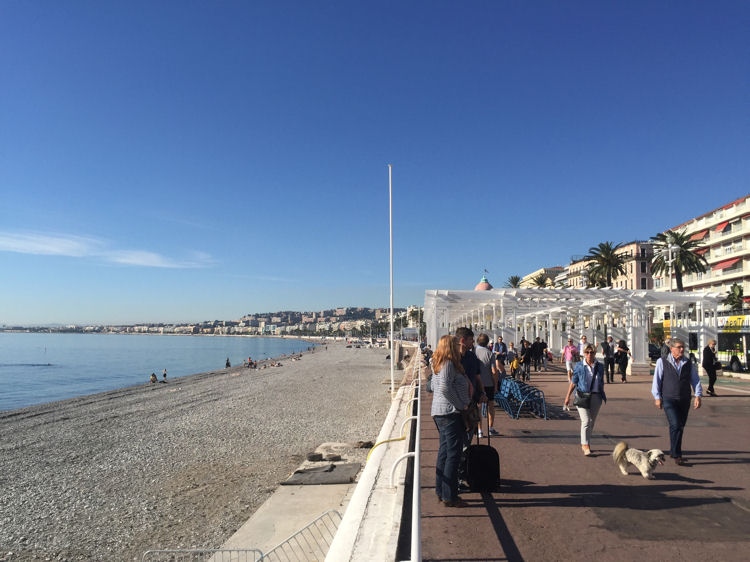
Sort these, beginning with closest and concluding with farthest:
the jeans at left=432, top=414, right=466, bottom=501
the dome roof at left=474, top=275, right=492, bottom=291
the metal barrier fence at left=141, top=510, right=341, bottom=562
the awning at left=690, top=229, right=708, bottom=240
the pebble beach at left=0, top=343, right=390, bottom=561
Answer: the jeans at left=432, top=414, right=466, bottom=501, the metal barrier fence at left=141, top=510, right=341, bottom=562, the pebble beach at left=0, top=343, right=390, bottom=561, the dome roof at left=474, top=275, right=492, bottom=291, the awning at left=690, top=229, right=708, bottom=240

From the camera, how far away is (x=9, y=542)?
871 centimetres

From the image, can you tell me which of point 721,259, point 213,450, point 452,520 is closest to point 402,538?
point 452,520

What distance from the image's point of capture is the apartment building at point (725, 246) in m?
46.2

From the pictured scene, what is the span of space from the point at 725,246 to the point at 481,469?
186ft

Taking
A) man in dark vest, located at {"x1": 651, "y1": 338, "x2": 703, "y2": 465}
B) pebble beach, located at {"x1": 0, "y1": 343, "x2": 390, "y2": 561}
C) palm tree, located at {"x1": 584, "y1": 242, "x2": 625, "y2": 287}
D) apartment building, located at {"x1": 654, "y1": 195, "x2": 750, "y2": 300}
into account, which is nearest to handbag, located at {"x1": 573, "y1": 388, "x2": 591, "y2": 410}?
man in dark vest, located at {"x1": 651, "y1": 338, "x2": 703, "y2": 465}

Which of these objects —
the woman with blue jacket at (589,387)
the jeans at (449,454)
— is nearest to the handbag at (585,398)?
the woman with blue jacket at (589,387)

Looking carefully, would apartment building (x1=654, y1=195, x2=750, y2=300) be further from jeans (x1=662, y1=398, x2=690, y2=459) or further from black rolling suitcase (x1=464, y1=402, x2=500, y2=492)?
black rolling suitcase (x1=464, y1=402, x2=500, y2=492)

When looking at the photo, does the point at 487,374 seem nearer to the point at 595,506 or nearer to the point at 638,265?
the point at 595,506

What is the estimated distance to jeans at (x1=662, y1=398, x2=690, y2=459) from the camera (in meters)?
6.27

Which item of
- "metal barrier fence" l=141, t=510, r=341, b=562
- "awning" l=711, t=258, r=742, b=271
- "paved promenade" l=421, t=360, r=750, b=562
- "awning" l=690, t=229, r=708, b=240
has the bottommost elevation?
"metal barrier fence" l=141, t=510, r=341, b=562

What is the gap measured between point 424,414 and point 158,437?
40.4 ft

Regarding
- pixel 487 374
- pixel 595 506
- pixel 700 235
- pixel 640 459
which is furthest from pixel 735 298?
pixel 595 506

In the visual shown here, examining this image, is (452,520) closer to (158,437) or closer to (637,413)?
(637,413)

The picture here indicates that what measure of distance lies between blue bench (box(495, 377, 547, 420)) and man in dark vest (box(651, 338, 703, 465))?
3196 mm
